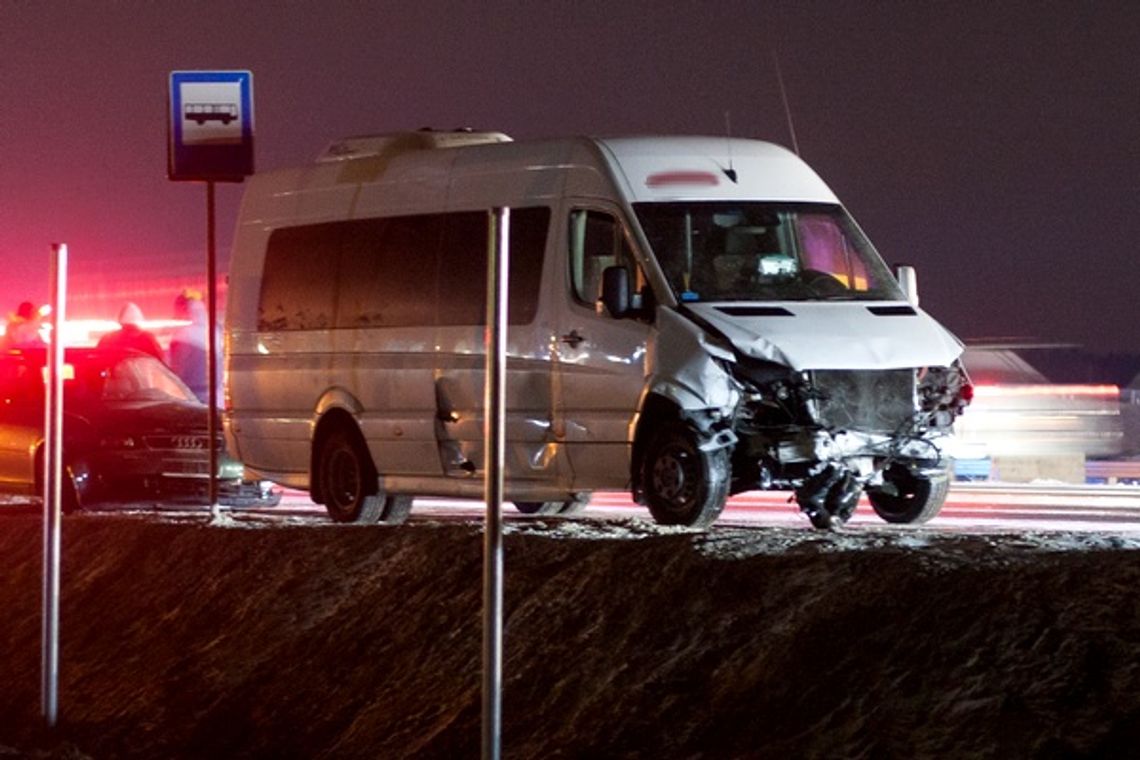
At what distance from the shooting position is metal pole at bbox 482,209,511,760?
8625mm

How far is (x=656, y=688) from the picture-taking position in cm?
1016

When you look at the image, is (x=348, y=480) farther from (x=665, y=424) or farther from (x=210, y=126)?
(x=665, y=424)

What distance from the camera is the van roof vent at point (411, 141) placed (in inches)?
746

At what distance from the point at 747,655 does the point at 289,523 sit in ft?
22.2

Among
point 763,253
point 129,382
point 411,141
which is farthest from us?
point 129,382

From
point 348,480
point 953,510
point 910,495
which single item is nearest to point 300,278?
point 348,480

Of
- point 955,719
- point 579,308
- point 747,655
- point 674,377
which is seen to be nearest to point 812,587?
point 747,655

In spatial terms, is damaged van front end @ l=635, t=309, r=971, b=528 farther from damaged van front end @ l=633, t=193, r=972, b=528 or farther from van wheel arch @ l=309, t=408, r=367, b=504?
van wheel arch @ l=309, t=408, r=367, b=504

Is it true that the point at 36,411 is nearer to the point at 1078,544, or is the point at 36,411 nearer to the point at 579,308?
the point at 579,308

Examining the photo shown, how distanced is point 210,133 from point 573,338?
351 centimetres

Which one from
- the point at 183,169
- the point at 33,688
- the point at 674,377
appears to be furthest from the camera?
the point at 183,169

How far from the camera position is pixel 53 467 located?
1192 cm

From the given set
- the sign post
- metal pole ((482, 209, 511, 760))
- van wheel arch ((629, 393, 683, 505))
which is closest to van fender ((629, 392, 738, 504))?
van wheel arch ((629, 393, 683, 505))

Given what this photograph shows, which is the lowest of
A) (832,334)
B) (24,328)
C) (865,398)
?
(865,398)
